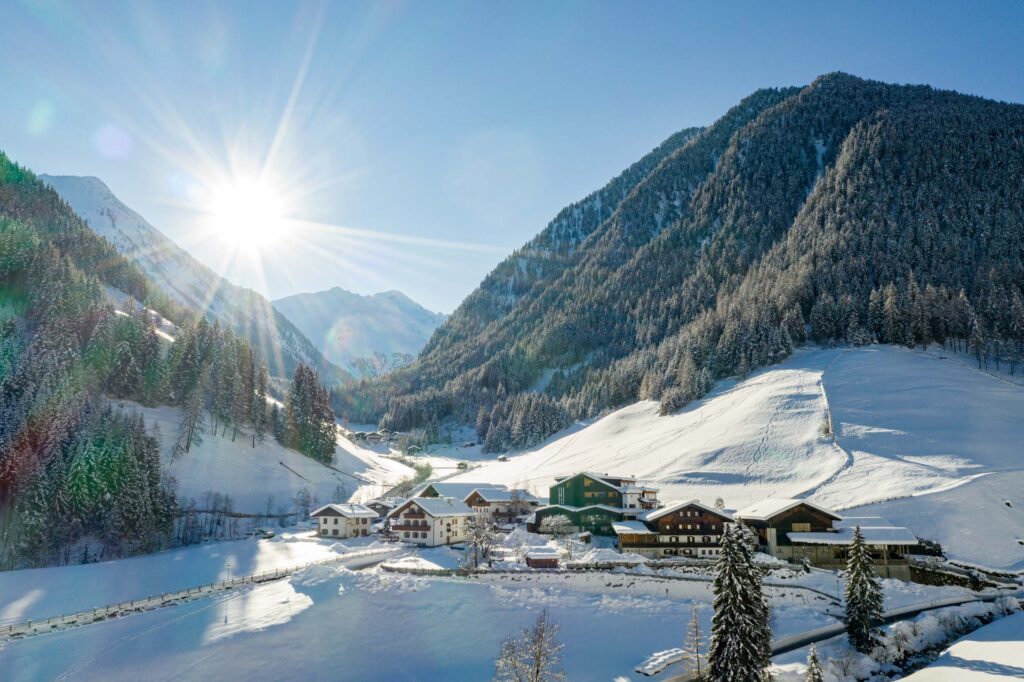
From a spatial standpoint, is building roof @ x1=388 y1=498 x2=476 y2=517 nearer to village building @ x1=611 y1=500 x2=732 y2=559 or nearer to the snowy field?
village building @ x1=611 y1=500 x2=732 y2=559

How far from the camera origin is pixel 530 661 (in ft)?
103

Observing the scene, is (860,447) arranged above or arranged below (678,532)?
above

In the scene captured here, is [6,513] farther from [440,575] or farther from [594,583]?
[594,583]

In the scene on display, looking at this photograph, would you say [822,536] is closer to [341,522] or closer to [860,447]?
[860,447]

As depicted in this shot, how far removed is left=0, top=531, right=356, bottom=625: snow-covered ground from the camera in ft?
145

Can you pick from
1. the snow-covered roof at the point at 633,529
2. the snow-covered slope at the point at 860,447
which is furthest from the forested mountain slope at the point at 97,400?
the snow-covered roof at the point at 633,529

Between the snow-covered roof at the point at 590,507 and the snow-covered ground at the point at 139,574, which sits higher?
the snow-covered roof at the point at 590,507

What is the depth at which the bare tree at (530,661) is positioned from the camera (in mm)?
28516

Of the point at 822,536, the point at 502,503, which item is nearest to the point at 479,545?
the point at 502,503

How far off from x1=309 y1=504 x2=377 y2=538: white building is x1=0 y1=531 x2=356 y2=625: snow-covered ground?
334 centimetres

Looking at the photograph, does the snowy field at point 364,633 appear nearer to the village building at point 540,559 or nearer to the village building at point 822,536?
the village building at point 540,559

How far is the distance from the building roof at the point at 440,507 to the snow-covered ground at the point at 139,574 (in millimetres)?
8347

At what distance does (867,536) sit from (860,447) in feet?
82.5

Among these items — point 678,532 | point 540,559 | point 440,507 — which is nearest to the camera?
point 540,559
